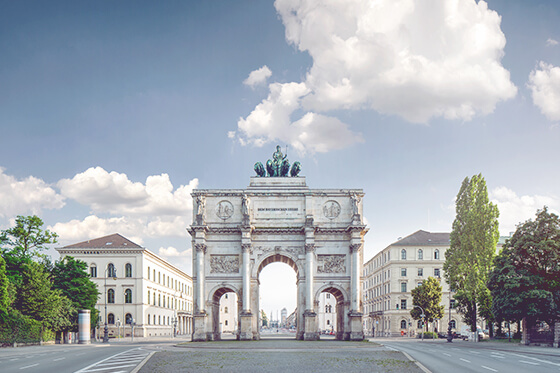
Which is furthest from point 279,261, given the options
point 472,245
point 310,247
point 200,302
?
point 472,245

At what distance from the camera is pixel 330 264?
2424 inches

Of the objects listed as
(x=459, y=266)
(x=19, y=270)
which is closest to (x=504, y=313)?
(x=459, y=266)

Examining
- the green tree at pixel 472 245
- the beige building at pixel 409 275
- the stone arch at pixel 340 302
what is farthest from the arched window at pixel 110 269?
the green tree at pixel 472 245

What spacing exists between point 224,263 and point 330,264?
37.8ft

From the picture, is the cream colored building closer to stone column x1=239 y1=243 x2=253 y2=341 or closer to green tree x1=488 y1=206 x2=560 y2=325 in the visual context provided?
stone column x1=239 y1=243 x2=253 y2=341

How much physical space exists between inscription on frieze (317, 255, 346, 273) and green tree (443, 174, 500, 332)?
42.8 feet

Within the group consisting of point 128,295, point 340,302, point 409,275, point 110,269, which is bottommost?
point 128,295

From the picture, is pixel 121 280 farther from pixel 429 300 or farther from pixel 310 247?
pixel 429 300

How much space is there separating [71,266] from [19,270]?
388 inches

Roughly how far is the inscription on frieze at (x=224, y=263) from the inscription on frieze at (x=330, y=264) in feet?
29.6

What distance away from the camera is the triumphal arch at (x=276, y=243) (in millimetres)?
60062

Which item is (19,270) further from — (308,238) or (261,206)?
(308,238)

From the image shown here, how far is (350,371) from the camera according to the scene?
2189 cm

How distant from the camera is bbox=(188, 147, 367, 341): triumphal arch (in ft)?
197
